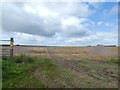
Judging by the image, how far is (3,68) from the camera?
42.7ft

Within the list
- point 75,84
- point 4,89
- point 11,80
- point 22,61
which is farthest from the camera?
point 22,61

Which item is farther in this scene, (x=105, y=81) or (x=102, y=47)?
(x=102, y=47)

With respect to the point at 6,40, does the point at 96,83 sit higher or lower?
lower

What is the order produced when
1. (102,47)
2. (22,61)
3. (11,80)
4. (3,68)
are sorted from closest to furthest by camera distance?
1. (11,80)
2. (3,68)
3. (22,61)
4. (102,47)

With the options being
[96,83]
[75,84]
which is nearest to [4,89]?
[75,84]

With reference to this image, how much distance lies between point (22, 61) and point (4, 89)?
8093mm

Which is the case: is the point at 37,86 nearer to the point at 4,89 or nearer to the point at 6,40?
the point at 4,89

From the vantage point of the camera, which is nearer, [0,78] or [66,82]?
[66,82]

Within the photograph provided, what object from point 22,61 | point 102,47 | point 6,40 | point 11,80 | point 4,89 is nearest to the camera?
point 4,89

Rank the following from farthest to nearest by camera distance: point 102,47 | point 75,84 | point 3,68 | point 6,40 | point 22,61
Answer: point 102,47 → point 6,40 → point 22,61 → point 3,68 → point 75,84

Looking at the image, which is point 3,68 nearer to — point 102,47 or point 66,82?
point 66,82

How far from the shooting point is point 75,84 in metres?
10.0

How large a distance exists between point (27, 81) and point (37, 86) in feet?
3.05

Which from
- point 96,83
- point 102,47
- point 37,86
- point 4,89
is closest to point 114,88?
point 96,83
